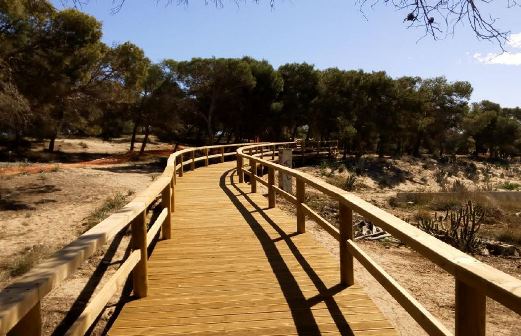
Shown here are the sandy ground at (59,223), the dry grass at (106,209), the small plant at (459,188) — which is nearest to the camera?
the sandy ground at (59,223)

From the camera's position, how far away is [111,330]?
380cm

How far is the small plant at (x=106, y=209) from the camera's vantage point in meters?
12.5

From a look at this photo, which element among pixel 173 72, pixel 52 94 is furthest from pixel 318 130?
pixel 52 94

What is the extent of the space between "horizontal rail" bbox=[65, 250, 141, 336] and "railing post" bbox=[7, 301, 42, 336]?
0.46m

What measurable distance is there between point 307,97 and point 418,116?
10230mm

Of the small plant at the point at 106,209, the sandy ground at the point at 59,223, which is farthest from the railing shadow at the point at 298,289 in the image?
the small plant at the point at 106,209

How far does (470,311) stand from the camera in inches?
94.2

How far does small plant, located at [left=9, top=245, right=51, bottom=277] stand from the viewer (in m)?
8.56

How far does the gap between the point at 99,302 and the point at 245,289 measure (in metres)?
1.73

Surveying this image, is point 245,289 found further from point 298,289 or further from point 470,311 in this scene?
point 470,311

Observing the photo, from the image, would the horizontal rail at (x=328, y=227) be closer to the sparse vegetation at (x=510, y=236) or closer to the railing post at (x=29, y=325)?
the railing post at (x=29, y=325)

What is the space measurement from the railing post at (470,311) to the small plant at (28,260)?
26.5 feet

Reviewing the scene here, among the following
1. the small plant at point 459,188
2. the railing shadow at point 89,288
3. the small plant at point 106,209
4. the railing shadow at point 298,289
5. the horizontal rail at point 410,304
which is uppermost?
the horizontal rail at point 410,304

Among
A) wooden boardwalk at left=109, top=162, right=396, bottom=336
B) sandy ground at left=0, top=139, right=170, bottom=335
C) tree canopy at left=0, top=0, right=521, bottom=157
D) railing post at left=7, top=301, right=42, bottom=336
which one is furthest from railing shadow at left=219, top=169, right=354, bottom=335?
tree canopy at left=0, top=0, right=521, bottom=157
